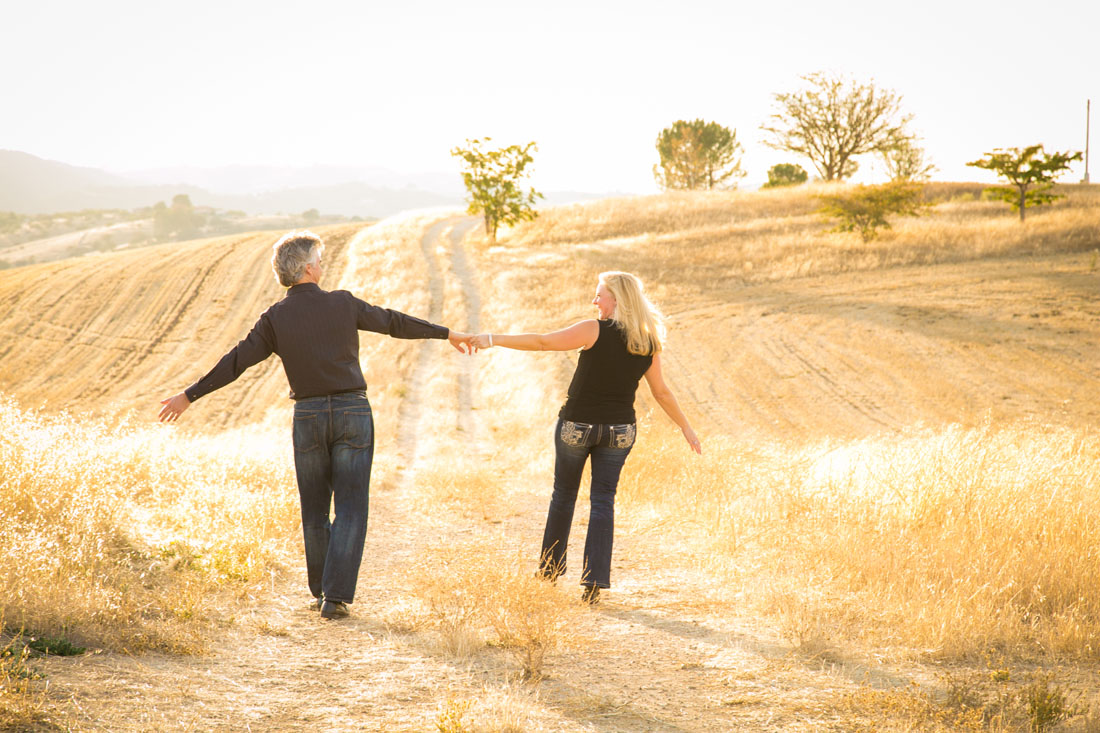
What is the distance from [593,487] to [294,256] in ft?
8.41

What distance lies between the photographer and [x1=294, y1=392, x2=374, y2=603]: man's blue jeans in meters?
4.94

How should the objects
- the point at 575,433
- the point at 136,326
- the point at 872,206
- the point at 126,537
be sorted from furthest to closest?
the point at 872,206
the point at 136,326
the point at 126,537
the point at 575,433

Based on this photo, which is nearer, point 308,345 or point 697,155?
point 308,345

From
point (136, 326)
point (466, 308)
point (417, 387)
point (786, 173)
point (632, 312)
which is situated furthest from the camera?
point (786, 173)

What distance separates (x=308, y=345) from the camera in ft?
16.1

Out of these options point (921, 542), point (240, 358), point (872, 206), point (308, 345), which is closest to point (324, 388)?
point (308, 345)

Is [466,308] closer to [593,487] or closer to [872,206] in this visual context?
[872,206]

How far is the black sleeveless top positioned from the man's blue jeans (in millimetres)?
1397

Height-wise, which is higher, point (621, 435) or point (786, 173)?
point (786, 173)

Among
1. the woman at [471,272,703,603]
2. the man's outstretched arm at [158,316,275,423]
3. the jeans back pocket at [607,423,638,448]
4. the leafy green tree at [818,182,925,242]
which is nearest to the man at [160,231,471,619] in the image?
the man's outstretched arm at [158,316,275,423]

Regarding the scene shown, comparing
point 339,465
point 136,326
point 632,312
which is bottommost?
point 136,326

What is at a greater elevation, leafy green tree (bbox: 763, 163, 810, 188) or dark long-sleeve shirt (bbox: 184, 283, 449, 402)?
leafy green tree (bbox: 763, 163, 810, 188)

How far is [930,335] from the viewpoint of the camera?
2022cm

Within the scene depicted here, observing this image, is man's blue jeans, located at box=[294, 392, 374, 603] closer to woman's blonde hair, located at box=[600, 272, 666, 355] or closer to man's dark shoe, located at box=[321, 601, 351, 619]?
man's dark shoe, located at box=[321, 601, 351, 619]
